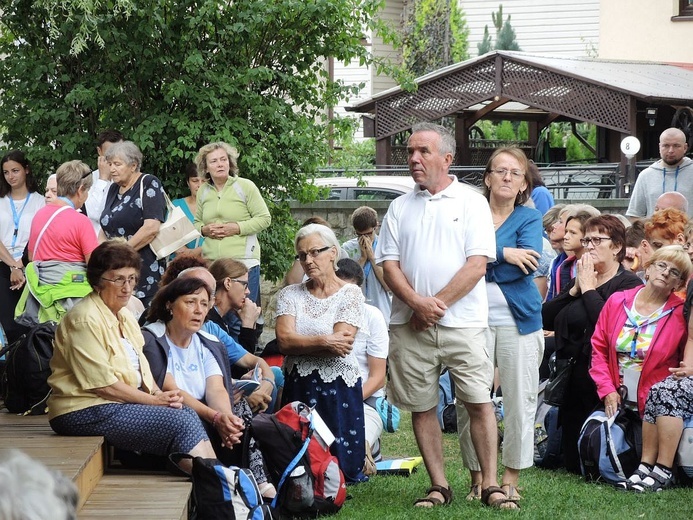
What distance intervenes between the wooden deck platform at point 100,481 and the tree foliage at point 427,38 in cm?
2297

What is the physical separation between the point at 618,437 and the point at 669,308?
0.88 metres

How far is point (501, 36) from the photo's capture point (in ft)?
126

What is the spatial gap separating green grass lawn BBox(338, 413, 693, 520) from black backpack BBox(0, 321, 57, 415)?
187cm

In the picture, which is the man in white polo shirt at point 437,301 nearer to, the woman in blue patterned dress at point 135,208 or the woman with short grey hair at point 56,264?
the woman with short grey hair at point 56,264

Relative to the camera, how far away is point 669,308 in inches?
299

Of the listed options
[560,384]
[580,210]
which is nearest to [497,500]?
[560,384]

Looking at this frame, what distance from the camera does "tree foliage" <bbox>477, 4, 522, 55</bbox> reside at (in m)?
38.3

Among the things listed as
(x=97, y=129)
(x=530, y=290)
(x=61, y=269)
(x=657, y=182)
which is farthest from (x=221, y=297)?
(x=657, y=182)

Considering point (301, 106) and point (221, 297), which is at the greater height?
point (301, 106)

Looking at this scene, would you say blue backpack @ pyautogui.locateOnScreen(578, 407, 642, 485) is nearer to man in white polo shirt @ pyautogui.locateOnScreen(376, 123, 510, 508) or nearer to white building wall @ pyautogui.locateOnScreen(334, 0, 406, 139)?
man in white polo shirt @ pyautogui.locateOnScreen(376, 123, 510, 508)

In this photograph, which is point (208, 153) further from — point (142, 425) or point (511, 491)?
point (511, 491)

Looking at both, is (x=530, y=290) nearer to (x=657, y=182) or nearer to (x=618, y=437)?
(x=618, y=437)

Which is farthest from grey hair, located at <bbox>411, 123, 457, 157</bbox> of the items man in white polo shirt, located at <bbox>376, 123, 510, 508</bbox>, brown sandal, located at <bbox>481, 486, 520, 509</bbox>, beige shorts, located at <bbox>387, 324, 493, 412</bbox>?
brown sandal, located at <bbox>481, 486, 520, 509</bbox>

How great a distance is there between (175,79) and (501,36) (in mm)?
29271
